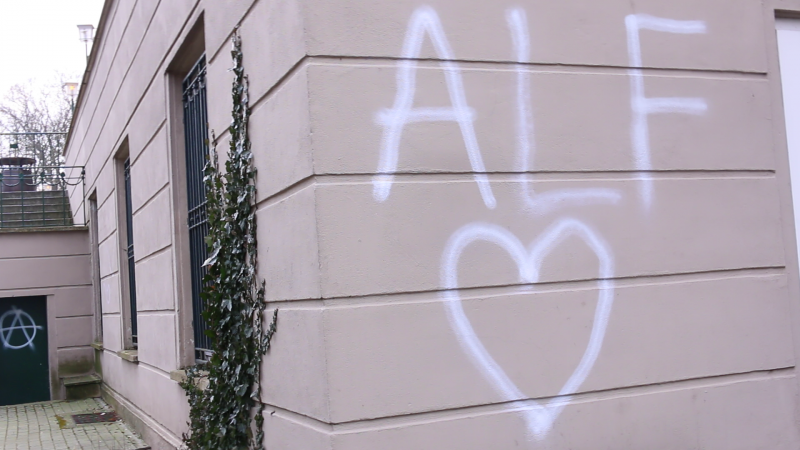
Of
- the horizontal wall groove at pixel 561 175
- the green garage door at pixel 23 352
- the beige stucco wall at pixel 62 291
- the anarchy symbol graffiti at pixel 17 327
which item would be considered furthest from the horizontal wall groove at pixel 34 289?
the horizontal wall groove at pixel 561 175

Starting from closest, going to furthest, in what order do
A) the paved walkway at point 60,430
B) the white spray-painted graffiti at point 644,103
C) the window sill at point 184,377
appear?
the white spray-painted graffiti at point 644,103 < the window sill at point 184,377 < the paved walkway at point 60,430

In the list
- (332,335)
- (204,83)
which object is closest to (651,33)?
(332,335)

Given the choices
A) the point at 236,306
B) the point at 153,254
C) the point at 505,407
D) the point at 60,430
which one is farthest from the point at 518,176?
the point at 60,430

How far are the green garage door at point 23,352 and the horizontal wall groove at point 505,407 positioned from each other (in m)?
10.1

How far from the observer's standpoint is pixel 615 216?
12.2ft

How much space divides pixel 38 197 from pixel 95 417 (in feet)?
22.1

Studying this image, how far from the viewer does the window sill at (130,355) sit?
26.6 ft

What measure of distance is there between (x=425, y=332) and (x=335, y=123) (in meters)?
0.96

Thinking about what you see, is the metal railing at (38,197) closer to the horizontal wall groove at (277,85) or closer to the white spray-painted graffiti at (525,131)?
the horizontal wall groove at (277,85)

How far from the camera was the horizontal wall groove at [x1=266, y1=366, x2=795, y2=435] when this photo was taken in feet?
10.6

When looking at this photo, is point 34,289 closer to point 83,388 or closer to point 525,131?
point 83,388

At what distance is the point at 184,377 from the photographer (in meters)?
5.66

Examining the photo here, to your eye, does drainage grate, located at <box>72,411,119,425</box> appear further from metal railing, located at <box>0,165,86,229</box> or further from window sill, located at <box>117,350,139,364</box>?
metal railing, located at <box>0,165,86,229</box>

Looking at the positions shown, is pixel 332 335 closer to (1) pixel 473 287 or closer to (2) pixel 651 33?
(1) pixel 473 287
